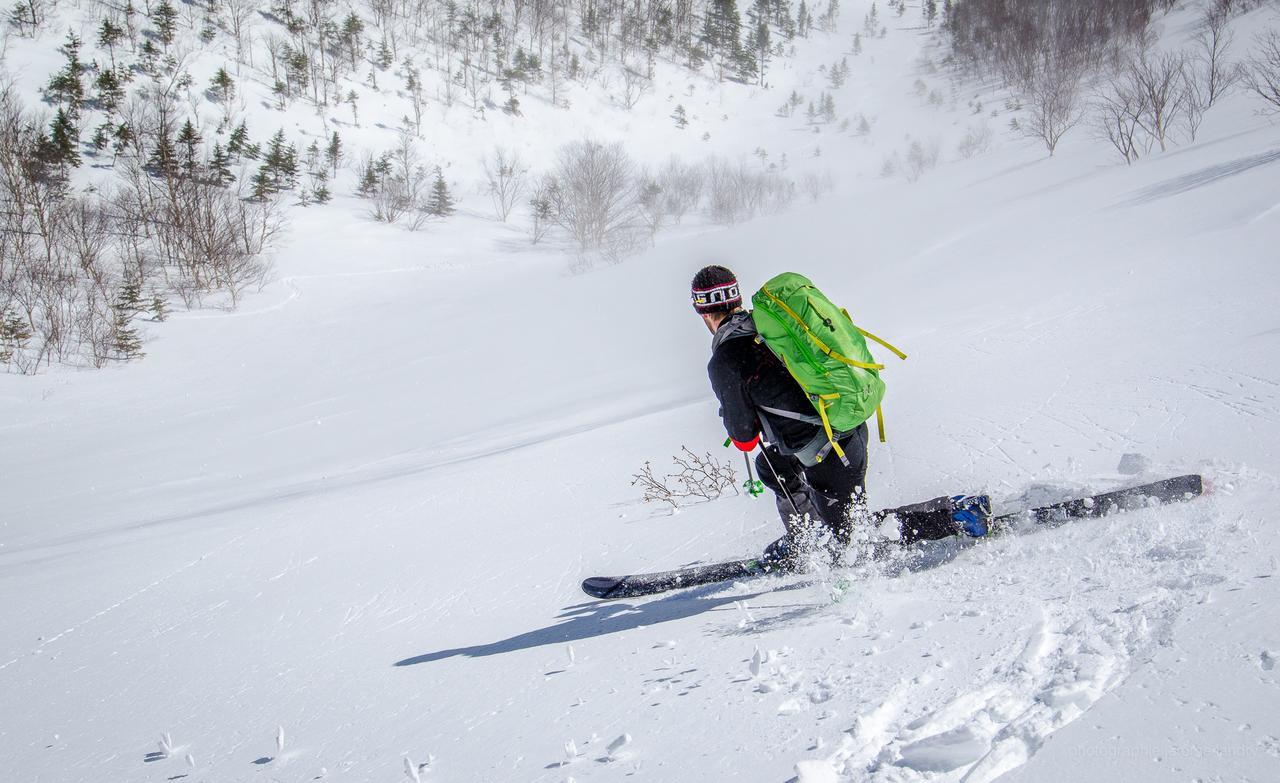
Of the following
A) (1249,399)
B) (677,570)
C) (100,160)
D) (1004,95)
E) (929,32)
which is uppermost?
(929,32)

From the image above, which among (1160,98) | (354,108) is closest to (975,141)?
(1160,98)

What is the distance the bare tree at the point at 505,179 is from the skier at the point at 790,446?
45332mm

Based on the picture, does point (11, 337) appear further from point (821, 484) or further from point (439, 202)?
point (821, 484)

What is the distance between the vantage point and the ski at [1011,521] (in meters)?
2.84

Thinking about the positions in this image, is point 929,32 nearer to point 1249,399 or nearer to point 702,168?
point 702,168

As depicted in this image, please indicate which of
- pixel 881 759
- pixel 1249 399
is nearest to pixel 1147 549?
pixel 881 759

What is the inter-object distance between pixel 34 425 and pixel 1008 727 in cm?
2208

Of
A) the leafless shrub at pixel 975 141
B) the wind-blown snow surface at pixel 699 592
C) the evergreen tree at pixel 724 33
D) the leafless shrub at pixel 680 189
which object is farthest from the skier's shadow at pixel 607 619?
the evergreen tree at pixel 724 33

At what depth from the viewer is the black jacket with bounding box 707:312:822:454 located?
2.69 meters

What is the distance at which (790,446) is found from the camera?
9.16 ft

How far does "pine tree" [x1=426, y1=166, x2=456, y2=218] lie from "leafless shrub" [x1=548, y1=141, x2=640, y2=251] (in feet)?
22.1

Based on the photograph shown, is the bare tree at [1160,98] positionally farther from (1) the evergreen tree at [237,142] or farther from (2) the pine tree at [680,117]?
(1) the evergreen tree at [237,142]

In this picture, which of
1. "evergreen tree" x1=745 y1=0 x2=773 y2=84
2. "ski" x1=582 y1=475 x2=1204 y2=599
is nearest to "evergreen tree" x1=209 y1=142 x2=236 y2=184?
"ski" x1=582 y1=475 x2=1204 y2=599

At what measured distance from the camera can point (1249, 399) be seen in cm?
386
